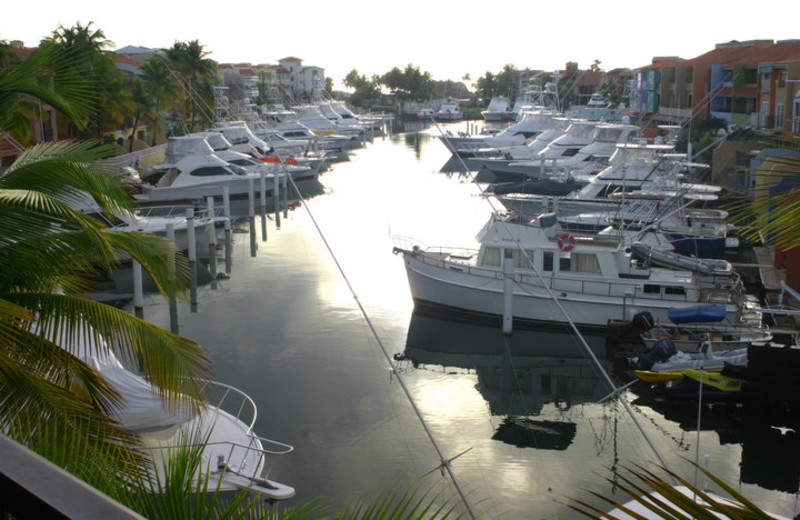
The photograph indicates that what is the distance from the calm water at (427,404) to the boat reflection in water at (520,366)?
5 centimetres

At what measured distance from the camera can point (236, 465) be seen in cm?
1253

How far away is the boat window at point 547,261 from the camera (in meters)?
23.5

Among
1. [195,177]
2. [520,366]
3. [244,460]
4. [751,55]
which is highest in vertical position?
[751,55]

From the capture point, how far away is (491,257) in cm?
2405

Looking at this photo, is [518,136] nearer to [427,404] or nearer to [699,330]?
[699,330]

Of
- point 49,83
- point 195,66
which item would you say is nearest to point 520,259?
point 49,83

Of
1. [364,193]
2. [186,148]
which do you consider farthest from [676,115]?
[186,148]

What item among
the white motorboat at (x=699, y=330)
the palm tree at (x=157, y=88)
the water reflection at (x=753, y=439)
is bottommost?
the water reflection at (x=753, y=439)

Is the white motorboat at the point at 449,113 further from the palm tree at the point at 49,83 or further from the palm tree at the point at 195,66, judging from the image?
the palm tree at the point at 49,83

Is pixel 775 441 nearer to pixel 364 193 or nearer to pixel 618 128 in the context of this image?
pixel 618 128

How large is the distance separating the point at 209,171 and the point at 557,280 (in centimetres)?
2832

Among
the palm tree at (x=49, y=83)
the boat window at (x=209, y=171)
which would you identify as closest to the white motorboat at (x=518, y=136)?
the boat window at (x=209, y=171)

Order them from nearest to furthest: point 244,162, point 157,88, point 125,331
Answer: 1. point 125,331
2. point 244,162
3. point 157,88

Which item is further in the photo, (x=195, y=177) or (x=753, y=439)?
(x=195, y=177)
